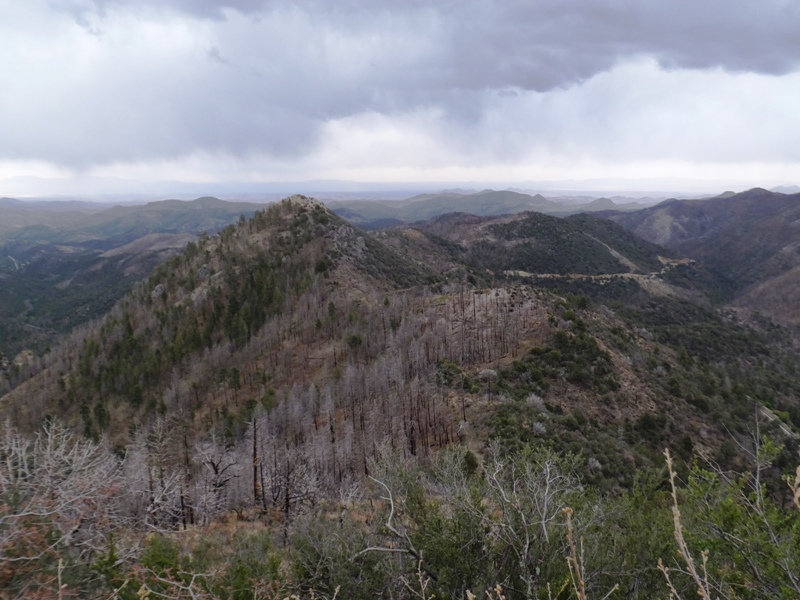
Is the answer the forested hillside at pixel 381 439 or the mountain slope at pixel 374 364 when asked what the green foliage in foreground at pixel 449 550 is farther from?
the mountain slope at pixel 374 364

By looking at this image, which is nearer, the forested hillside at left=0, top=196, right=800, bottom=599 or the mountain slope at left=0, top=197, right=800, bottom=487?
the forested hillside at left=0, top=196, right=800, bottom=599

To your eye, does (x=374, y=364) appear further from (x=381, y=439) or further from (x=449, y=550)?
(x=449, y=550)

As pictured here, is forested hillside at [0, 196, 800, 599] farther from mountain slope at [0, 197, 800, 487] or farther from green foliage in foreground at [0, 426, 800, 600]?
mountain slope at [0, 197, 800, 487]

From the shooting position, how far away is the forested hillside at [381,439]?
30.0ft

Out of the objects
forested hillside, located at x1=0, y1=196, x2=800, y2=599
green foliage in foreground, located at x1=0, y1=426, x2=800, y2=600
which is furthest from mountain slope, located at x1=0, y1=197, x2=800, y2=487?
green foliage in foreground, located at x1=0, y1=426, x2=800, y2=600

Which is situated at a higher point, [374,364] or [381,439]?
[374,364]

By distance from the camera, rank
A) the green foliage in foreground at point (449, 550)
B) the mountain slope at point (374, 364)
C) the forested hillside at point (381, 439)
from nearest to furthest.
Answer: the green foliage in foreground at point (449, 550), the forested hillside at point (381, 439), the mountain slope at point (374, 364)

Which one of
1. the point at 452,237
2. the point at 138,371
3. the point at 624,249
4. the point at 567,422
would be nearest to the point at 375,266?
the point at 138,371

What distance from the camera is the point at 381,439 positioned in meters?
34.8

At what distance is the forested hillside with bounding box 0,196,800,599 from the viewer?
913 centimetres

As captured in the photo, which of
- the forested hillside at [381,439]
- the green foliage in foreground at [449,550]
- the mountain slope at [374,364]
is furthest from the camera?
the mountain slope at [374,364]

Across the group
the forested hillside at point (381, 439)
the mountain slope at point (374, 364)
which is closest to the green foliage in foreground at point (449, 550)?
the forested hillside at point (381, 439)

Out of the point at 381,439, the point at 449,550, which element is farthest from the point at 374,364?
the point at 449,550

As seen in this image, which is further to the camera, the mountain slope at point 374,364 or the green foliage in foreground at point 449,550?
the mountain slope at point 374,364
